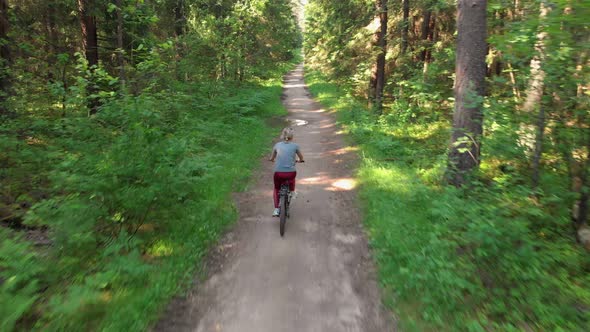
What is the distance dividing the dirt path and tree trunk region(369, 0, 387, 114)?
882 cm

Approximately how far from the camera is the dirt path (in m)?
4.18

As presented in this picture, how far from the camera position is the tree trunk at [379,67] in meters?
15.1

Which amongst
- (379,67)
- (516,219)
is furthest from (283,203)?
(379,67)

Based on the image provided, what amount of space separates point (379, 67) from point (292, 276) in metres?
13.4

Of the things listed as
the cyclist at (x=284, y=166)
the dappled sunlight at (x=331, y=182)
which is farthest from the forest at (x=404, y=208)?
the cyclist at (x=284, y=166)

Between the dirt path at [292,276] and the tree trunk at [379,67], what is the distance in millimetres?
8817

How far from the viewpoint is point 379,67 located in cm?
1622

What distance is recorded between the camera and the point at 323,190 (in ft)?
29.6

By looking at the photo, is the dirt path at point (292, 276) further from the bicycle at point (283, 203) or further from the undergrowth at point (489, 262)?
the undergrowth at point (489, 262)

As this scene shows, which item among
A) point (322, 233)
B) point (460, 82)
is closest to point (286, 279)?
point (322, 233)

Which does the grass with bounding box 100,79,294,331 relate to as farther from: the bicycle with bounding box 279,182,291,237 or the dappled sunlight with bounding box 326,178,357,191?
the dappled sunlight with bounding box 326,178,357,191

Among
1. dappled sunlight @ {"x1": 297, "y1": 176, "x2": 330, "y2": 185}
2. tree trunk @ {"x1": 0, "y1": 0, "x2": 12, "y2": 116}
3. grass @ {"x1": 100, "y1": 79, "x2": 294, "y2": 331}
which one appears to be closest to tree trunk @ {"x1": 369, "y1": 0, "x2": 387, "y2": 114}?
grass @ {"x1": 100, "y1": 79, "x2": 294, "y2": 331}

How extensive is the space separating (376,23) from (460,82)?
10933 mm

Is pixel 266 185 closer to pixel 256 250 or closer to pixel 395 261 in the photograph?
pixel 256 250
